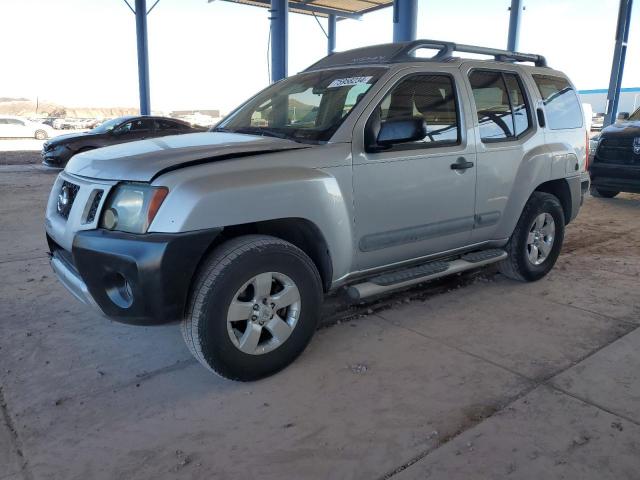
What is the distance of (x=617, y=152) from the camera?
8.25 meters

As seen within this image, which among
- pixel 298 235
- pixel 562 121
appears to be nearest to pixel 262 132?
pixel 298 235

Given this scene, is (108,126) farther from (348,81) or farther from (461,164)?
(461,164)

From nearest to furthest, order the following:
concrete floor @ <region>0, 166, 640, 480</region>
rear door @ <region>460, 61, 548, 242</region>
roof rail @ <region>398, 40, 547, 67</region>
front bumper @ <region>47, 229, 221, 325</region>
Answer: concrete floor @ <region>0, 166, 640, 480</region> → front bumper @ <region>47, 229, 221, 325</region> → roof rail @ <region>398, 40, 547, 67</region> → rear door @ <region>460, 61, 548, 242</region>

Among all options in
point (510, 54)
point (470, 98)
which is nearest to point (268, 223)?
point (470, 98)

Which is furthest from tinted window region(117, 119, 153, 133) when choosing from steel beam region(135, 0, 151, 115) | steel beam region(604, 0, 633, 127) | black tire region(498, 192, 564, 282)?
steel beam region(604, 0, 633, 127)

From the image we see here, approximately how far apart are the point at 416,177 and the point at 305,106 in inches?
38.6

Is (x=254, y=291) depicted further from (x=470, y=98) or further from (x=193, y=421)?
(x=470, y=98)

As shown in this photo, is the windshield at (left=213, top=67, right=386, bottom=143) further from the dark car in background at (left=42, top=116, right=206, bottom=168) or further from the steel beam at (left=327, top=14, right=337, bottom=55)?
the steel beam at (left=327, top=14, right=337, bottom=55)

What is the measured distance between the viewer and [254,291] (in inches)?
112

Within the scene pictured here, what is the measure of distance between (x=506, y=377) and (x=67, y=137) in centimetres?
1270

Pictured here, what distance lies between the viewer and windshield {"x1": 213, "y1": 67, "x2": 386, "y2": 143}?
3334 millimetres

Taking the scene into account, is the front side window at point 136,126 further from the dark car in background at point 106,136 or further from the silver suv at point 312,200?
the silver suv at point 312,200

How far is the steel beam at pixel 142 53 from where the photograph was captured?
2044 centimetres

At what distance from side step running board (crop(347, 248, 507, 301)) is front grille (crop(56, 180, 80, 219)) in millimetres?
1765
